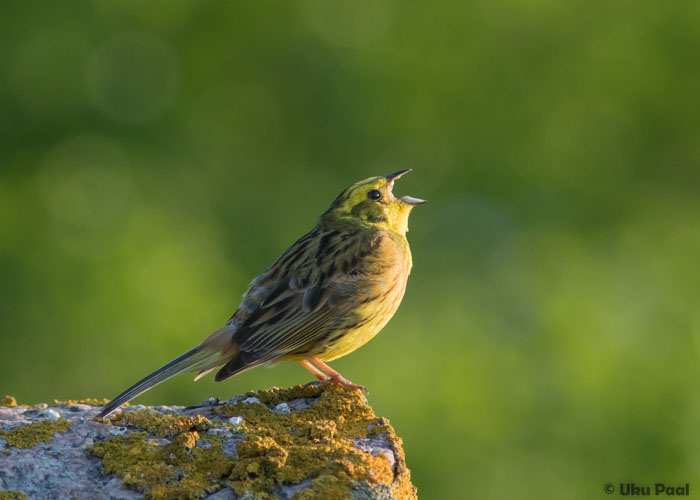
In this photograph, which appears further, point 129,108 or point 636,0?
point 636,0

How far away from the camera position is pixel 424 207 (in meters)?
12.4

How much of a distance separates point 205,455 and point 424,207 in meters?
8.76

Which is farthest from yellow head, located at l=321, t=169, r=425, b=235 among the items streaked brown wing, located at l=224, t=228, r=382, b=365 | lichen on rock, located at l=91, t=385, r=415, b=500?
lichen on rock, located at l=91, t=385, r=415, b=500

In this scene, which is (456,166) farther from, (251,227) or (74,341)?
(74,341)

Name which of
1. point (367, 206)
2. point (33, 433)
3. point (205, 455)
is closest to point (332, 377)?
point (367, 206)

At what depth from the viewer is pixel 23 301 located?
31.0 ft

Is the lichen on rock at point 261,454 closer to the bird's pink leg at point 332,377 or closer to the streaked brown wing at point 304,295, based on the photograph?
the bird's pink leg at point 332,377

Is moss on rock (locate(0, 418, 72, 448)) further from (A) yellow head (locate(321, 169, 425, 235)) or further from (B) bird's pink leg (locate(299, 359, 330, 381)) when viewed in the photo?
(A) yellow head (locate(321, 169, 425, 235))

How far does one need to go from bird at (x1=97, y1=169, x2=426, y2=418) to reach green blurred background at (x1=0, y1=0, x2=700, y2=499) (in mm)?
3977

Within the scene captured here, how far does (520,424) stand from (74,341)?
431cm

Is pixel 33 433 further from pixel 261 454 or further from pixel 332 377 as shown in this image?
pixel 332 377

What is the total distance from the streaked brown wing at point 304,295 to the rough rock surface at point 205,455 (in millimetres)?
649

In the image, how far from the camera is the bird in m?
5.05

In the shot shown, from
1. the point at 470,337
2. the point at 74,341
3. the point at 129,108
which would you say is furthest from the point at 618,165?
the point at 74,341
